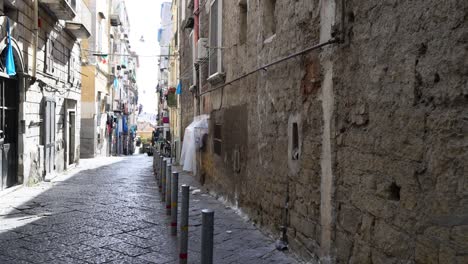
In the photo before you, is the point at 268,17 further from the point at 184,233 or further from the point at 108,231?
the point at 108,231

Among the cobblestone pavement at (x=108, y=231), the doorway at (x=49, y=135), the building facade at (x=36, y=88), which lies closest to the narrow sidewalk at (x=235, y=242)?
the cobblestone pavement at (x=108, y=231)

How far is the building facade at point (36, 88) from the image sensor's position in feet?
34.8

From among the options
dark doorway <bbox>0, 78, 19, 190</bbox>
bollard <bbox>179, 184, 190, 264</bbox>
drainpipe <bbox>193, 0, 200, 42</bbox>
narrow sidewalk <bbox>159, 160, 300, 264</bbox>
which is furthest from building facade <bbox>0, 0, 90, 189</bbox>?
bollard <bbox>179, 184, 190, 264</bbox>

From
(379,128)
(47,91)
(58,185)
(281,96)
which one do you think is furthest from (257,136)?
(47,91)

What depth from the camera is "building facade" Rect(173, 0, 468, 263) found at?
2.70 meters

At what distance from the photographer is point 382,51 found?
3.42 metres

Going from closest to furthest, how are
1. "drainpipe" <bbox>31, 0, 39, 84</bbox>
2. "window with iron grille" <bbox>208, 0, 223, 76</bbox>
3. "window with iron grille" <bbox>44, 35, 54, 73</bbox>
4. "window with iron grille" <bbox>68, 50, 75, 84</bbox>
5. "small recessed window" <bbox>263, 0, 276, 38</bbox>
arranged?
"small recessed window" <bbox>263, 0, 276, 38</bbox> < "window with iron grille" <bbox>208, 0, 223, 76</bbox> < "drainpipe" <bbox>31, 0, 39, 84</bbox> < "window with iron grille" <bbox>44, 35, 54, 73</bbox> < "window with iron grille" <bbox>68, 50, 75, 84</bbox>

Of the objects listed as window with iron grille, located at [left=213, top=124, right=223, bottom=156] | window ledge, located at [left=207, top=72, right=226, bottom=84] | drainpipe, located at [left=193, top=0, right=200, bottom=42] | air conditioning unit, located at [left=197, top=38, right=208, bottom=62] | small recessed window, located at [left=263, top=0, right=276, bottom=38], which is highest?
drainpipe, located at [left=193, top=0, right=200, bottom=42]

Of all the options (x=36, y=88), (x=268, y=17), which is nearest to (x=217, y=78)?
(x=268, y=17)

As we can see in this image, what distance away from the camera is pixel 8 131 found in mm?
10898

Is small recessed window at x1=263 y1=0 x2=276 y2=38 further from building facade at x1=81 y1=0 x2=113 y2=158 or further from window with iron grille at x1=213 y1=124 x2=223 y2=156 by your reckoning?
building facade at x1=81 y1=0 x2=113 y2=158

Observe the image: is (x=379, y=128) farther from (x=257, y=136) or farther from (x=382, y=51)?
(x=257, y=136)

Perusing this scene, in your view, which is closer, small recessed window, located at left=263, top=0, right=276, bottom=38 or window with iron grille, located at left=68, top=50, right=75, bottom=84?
small recessed window, located at left=263, top=0, right=276, bottom=38

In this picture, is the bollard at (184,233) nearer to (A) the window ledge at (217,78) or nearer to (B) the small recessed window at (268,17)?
(B) the small recessed window at (268,17)
